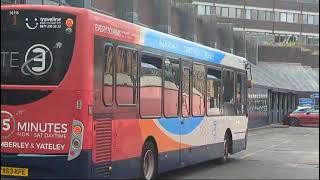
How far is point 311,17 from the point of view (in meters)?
94.4

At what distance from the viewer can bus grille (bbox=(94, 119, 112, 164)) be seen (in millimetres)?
9383

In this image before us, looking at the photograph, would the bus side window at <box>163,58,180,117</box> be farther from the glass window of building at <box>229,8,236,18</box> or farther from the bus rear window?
the glass window of building at <box>229,8,236,18</box>

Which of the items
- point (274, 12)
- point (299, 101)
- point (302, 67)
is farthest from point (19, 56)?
point (274, 12)

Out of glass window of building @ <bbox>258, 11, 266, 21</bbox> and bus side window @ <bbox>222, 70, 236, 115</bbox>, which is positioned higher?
glass window of building @ <bbox>258, 11, 266, 21</bbox>

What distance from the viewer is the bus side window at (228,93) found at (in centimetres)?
1625

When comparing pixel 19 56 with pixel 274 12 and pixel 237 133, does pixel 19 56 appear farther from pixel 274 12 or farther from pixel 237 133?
pixel 274 12

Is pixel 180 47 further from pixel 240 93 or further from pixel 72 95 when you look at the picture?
pixel 240 93

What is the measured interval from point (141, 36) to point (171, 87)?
A: 1.77 metres

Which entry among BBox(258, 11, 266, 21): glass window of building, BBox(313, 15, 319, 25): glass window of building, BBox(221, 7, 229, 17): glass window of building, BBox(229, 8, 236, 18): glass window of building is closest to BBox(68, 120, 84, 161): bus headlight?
BBox(221, 7, 229, 17): glass window of building

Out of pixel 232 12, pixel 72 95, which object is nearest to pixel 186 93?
pixel 72 95

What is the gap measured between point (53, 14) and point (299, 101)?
4804 cm

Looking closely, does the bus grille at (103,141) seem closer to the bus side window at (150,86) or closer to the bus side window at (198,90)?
the bus side window at (150,86)

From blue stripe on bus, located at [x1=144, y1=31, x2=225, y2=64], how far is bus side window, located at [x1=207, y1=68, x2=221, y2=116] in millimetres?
327

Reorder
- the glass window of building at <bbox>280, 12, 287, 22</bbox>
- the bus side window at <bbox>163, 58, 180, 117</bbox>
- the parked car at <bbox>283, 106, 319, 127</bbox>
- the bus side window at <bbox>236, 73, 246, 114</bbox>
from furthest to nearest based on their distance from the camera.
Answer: the glass window of building at <bbox>280, 12, 287, 22</bbox>
the parked car at <bbox>283, 106, 319, 127</bbox>
the bus side window at <bbox>236, 73, 246, 114</bbox>
the bus side window at <bbox>163, 58, 180, 117</bbox>
